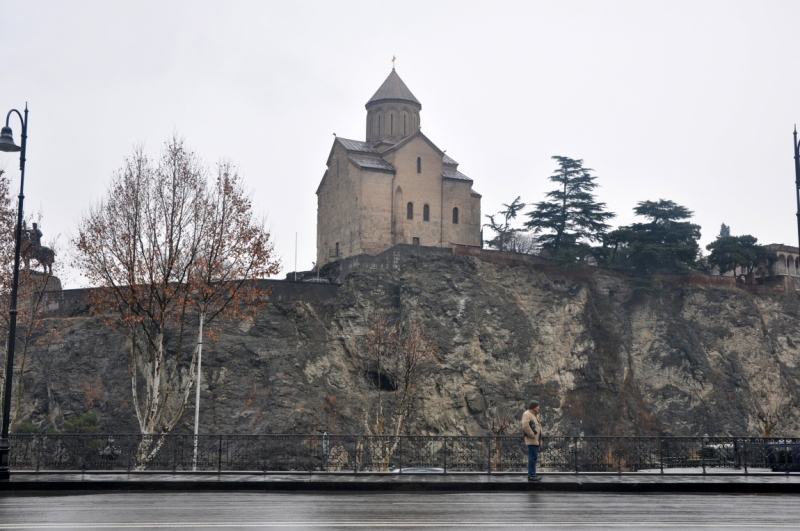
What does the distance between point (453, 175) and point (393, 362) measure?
18.2m

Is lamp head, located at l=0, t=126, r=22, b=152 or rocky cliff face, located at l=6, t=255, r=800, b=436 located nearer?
lamp head, located at l=0, t=126, r=22, b=152

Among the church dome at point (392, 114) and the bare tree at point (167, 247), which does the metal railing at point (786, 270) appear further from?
the bare tree at point (167, 247)

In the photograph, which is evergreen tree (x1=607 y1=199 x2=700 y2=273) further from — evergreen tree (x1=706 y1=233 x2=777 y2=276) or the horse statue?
the horse statue

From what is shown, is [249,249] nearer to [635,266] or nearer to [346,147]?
[346,147]

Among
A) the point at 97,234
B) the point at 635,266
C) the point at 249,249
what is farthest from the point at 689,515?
the point at 635,266

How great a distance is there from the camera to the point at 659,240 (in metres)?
58.8

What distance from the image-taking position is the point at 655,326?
5459 cm

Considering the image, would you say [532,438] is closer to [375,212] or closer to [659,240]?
[375,212]

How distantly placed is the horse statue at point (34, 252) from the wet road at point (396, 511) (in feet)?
67.6

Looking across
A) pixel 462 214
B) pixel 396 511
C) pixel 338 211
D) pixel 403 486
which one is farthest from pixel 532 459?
pixel 462 214

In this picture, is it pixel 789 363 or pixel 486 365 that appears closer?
pixel 486 365

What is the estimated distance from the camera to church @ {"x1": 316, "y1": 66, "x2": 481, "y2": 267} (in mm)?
53250

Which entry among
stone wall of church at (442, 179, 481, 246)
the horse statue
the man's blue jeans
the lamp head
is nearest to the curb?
the man's blue jeans

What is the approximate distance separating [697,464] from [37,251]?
2905 cm
